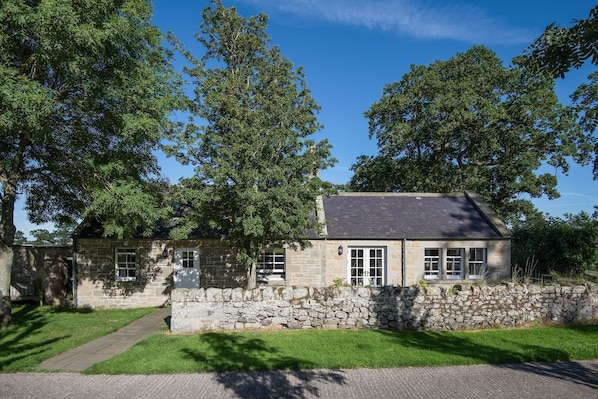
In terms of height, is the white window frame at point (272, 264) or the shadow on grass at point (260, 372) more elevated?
the white window frame at point (272, 264)

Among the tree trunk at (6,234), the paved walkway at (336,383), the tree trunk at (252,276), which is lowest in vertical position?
the paved walkway at (336,383)

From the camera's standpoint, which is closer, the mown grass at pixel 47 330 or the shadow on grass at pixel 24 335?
the mown grass at pixel 47 330

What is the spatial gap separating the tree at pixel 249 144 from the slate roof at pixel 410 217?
15.4ft

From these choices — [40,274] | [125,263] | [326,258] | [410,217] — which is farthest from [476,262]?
[40,274]

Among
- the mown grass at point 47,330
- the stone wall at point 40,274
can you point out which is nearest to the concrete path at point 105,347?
the mown grass at point 47,330

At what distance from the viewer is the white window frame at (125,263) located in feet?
54.3

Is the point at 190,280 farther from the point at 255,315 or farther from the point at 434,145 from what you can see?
the point at 434,145

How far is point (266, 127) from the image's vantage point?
12.6m

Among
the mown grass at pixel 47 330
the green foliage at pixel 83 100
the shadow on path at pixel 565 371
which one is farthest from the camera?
the green foliage at pixel 83 100

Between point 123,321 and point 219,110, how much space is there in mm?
8215

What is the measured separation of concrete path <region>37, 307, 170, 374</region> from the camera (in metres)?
8.36

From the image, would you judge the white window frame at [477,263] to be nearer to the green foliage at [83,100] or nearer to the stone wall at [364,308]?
the stone wall at [364,308]

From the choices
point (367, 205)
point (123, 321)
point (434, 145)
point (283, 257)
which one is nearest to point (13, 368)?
point (123, 321)

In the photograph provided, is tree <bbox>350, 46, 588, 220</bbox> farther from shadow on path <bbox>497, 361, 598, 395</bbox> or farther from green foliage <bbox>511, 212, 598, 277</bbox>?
shadow on path <bbox>497, 361, 598, 395</bbox>
